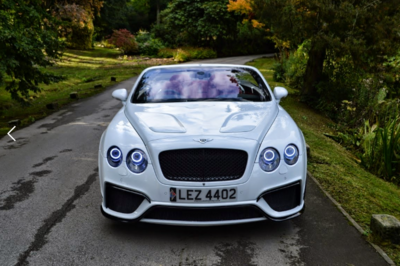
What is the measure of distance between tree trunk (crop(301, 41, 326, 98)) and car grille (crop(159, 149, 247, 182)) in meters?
9.87

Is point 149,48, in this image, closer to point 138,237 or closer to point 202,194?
point 138,237

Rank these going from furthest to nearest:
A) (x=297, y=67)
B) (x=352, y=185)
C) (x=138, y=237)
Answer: (x=297, y=67) < (x=352, y=185) < (x=138, y=237)

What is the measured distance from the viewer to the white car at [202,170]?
325cm

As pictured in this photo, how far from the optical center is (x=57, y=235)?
3.66m

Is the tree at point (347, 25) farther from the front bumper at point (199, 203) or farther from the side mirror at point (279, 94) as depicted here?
the front bumper at point (199, 203)

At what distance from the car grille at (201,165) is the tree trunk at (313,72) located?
987 centimetres

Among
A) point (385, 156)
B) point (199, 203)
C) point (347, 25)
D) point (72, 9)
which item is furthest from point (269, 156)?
point (72, 9)

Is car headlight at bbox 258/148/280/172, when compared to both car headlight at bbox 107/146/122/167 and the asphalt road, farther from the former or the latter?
car headlight at bbox 107/146/122/167

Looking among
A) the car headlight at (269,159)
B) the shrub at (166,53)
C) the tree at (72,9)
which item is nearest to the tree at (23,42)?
the tree at (72,9)

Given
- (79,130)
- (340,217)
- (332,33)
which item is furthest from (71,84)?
(340,217)

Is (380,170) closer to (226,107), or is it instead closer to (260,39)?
(226,107)

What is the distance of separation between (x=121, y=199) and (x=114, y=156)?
0.38 metres

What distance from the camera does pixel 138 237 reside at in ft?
11.9

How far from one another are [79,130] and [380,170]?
6.12 metres
